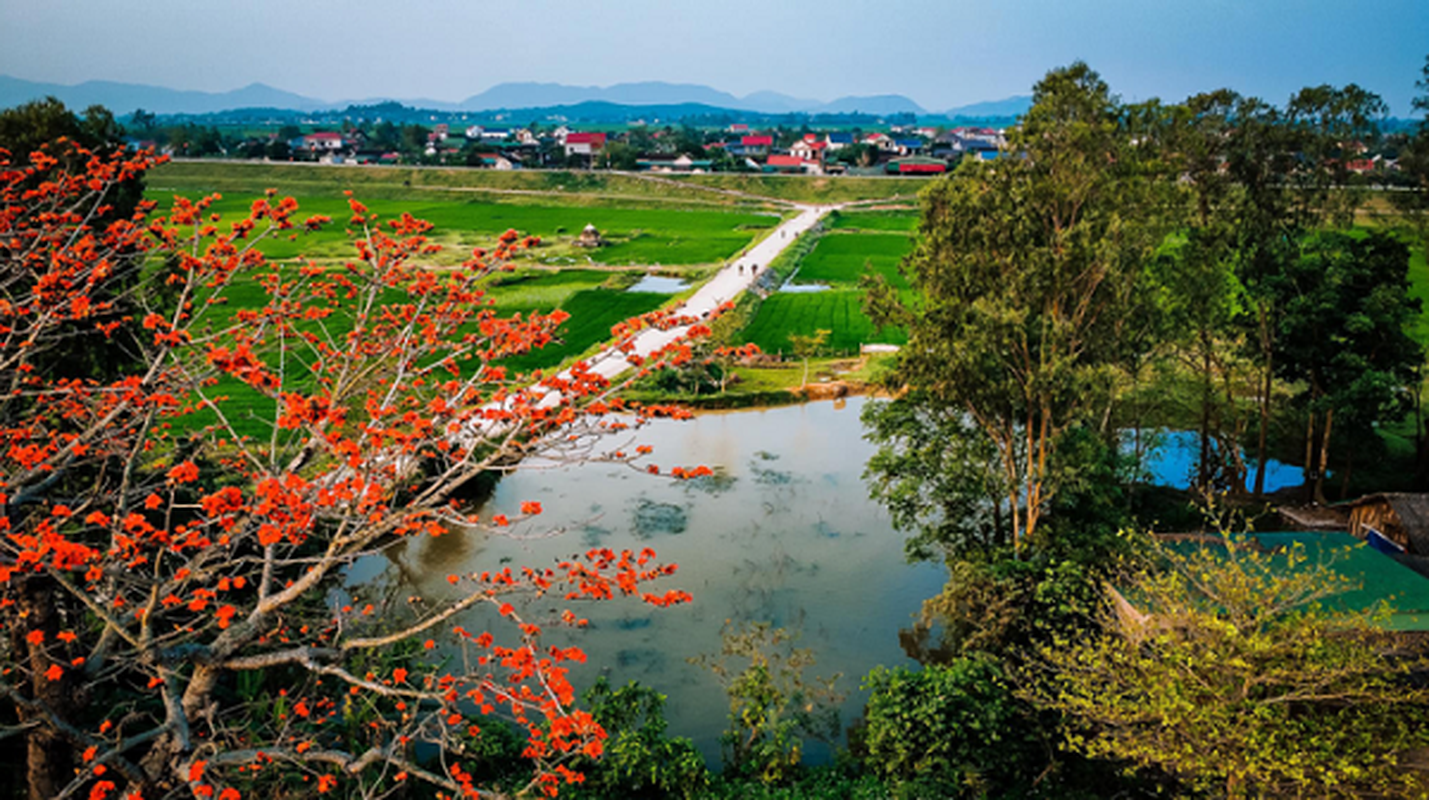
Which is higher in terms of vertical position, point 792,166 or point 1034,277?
point 792,166

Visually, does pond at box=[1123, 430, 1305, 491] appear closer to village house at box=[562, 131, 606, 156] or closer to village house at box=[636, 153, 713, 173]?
village house at box=[636, 153, 713, 173]

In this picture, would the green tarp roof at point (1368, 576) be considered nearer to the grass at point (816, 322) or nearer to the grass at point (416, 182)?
the grass at point (816, 322)

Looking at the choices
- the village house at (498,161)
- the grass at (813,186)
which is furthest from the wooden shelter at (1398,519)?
the village house at (498,161)

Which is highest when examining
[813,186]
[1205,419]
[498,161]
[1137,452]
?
[498,161]

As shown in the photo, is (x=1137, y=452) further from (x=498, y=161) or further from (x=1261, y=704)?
(x=498, y=161)

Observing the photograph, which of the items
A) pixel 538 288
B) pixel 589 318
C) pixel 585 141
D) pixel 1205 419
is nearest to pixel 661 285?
pixel 538 288

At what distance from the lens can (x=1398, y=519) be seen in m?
17.9

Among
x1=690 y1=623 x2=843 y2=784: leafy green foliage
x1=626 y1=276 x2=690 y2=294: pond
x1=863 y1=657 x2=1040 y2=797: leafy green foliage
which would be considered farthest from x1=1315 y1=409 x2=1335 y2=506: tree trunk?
x1=626 y1=276 x2=690 y2=294: pond

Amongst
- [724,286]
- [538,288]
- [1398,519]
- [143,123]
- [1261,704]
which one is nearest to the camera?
[1261,704]

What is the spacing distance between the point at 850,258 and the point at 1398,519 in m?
42.5

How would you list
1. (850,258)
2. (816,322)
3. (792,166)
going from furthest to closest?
(792,166) < (850,258) < (816,322)

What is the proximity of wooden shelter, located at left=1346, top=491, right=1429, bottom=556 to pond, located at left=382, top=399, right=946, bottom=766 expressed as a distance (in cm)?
962

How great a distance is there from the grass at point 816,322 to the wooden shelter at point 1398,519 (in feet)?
60.4

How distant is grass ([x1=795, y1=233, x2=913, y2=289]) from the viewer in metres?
51.2
